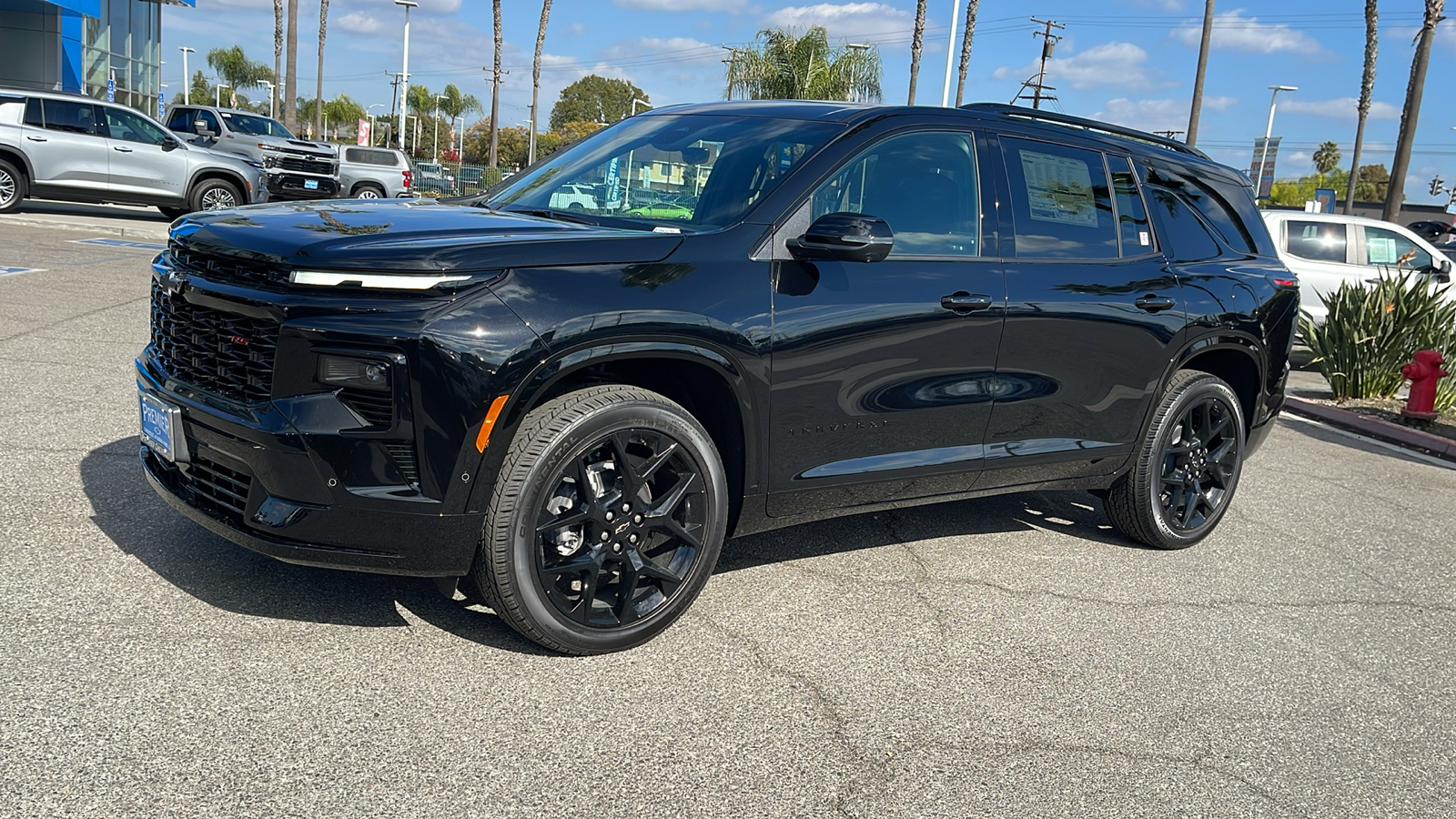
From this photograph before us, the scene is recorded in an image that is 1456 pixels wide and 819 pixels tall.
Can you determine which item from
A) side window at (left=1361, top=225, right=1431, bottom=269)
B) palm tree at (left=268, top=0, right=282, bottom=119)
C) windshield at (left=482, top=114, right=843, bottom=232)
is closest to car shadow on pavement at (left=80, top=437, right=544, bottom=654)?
windshield at (left=482, top=114, right=843, bottom=232)

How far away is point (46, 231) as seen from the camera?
651 inches

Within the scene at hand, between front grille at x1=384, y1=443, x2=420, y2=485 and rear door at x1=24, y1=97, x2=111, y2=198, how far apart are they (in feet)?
59.2

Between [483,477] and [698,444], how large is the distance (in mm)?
742

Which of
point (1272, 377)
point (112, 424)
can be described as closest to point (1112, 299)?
point (1272, 377)

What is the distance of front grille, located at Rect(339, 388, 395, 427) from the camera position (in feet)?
11.3

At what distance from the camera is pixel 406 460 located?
3477 mm

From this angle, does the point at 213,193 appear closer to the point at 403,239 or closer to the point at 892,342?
the point at 403,239

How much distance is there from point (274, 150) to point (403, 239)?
75.1ft

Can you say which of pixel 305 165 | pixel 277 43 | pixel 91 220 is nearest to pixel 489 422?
pixel 91 220

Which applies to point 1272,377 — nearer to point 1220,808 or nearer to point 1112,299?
point 1112,299

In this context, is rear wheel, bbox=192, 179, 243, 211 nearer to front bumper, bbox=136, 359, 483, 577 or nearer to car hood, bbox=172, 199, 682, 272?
car hood, bbox=172, 199, 682, 272

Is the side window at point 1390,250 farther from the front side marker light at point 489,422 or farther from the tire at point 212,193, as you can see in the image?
the tire at point 212,193

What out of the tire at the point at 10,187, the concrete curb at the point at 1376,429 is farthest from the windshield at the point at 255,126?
the concrete curb at the point at 1376,429

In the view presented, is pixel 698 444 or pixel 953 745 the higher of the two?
pixel 698 444
